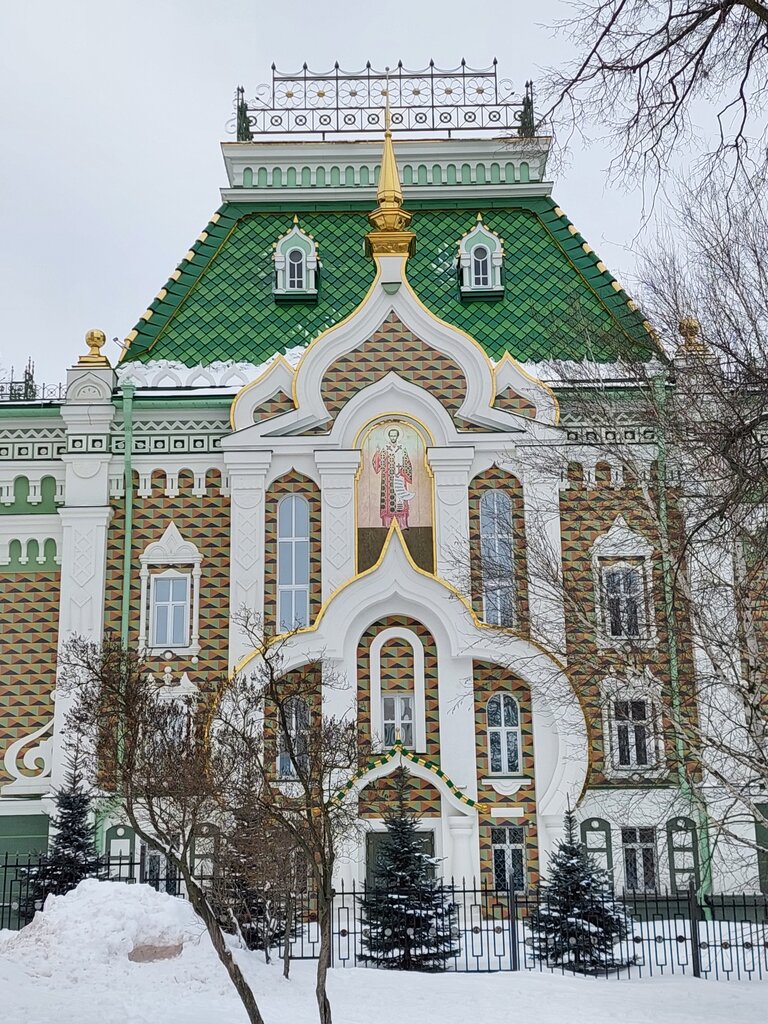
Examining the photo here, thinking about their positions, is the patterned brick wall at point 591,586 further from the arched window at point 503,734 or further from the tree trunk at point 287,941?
the tree trunk at point 287,941

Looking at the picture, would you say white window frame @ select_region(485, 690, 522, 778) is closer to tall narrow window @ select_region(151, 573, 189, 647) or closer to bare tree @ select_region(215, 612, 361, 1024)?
bare tree @ select_region(215, 612, 361, 1024)

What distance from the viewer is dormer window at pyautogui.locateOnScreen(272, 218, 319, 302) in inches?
963

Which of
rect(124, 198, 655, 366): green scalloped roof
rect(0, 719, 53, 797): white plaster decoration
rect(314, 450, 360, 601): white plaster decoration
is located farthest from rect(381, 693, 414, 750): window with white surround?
rect(124, 198, 655, 366): green scalloped roof

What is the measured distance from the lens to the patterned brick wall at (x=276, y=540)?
71.4ft

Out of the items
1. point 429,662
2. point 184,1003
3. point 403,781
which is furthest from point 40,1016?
point 429,662

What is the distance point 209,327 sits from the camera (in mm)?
24203

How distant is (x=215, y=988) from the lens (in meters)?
14.2

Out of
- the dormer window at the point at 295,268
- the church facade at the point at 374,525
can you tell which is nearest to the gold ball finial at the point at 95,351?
the church facade at the point at 374,525

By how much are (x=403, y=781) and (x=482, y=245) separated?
34.2 feet

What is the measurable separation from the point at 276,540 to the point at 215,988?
9095mm

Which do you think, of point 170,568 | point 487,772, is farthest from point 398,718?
point 170,568

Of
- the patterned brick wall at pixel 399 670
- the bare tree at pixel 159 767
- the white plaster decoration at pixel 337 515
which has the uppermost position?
the white plaster decoration at pixel 337 515

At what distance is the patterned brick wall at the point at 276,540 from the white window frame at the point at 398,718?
177 centimetres

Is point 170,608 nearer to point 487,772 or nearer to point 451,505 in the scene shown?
point 451,505
